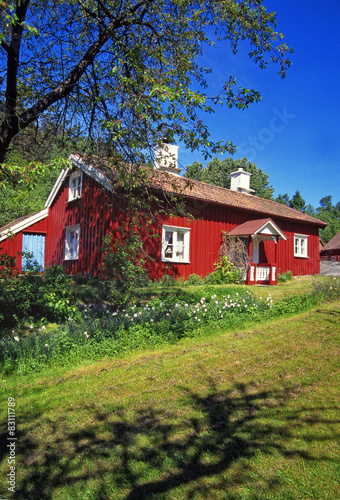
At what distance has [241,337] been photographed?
623cm

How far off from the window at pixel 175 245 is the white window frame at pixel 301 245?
775 cm

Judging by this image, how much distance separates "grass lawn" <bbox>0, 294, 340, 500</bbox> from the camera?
2506 millimetres

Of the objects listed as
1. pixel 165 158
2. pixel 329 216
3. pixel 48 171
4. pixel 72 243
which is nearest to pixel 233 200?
pixel 72 243

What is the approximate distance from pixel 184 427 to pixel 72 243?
45.0 ft

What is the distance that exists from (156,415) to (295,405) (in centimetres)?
134

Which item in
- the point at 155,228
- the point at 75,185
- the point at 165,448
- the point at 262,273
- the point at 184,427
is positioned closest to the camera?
the point at 165,448

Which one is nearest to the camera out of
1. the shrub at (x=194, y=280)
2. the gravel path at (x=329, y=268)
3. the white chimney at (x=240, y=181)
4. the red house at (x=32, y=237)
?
the shrub at (x=194, y=280)

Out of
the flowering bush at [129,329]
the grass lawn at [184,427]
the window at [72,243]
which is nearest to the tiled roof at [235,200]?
the window at [72,243]

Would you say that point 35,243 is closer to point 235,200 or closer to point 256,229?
point 235,200

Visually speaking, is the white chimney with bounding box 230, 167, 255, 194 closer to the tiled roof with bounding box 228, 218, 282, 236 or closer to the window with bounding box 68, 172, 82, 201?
the tiled roof with bounding box 228, 218, 282, 236

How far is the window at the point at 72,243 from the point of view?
15.5 metres

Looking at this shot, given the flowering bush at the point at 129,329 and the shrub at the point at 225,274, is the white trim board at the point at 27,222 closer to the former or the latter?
the shrub at the point at 225,274

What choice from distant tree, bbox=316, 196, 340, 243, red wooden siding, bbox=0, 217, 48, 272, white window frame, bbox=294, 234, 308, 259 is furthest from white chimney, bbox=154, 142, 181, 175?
distant tree, bbox=316, 196, 340, 243

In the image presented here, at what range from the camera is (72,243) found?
52.8 ft
